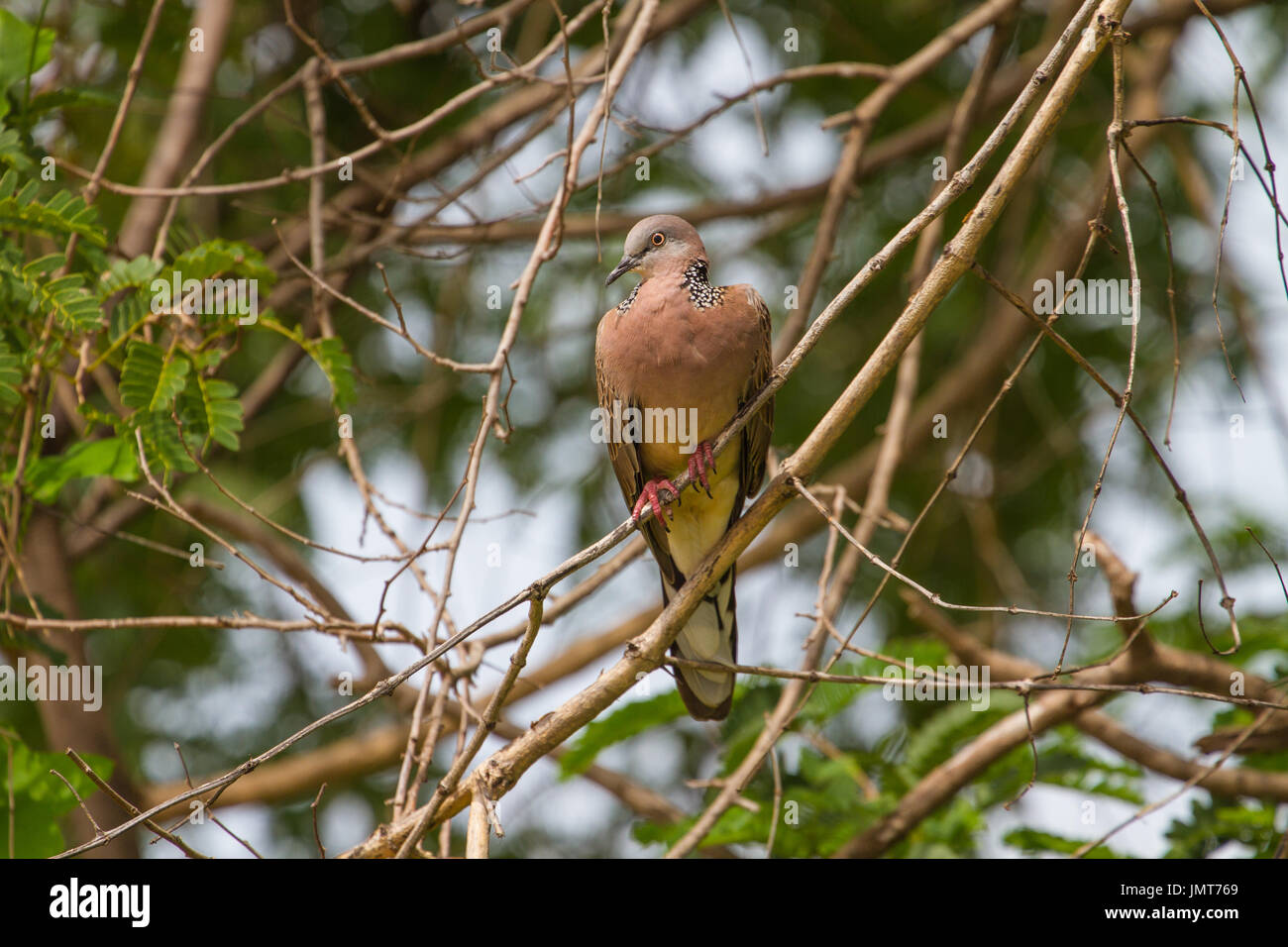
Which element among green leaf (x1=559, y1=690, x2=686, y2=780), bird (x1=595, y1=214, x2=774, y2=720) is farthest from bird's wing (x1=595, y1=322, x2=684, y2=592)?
green leaf (x1=559, y1=690, x2=686, y2=780)

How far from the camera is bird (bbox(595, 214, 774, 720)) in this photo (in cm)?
399

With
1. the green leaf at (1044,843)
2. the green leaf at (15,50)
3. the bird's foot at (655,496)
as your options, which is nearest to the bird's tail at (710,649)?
the bird's foot at (655,496)

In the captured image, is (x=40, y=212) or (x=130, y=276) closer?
(x=40, y=212)

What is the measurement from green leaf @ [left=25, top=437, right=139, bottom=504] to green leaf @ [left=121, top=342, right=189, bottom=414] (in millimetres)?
239

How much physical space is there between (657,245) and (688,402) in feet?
2.70

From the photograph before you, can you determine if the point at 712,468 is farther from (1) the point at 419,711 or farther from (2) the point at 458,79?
(2) the point at 458,79

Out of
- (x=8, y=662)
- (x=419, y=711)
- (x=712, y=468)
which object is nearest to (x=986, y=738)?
(x=712, y=468)

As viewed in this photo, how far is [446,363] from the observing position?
366 centimetres

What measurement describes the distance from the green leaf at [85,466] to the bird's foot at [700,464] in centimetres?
190

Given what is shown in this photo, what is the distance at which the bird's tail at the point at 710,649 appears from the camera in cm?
425

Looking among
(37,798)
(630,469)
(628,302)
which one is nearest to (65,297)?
(37,798)

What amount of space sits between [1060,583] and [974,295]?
6.15 ft

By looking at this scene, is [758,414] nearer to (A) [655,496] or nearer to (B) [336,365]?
(A) [655,496]

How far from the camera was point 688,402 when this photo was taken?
402 cm
